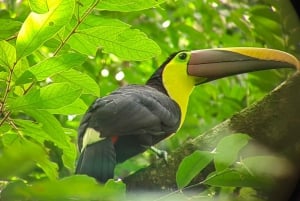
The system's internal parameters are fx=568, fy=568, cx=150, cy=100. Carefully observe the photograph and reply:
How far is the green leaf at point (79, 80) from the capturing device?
2.20 feet

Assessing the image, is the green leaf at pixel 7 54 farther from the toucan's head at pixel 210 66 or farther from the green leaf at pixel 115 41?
the toucan's head at pixel 210 66

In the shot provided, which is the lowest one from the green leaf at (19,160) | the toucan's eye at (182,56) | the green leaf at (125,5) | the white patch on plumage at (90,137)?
the white patch on plumage at (90,137)

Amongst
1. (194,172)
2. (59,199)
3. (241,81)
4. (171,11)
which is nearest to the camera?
(59,199)

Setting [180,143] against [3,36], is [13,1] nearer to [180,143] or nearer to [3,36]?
[3,36]

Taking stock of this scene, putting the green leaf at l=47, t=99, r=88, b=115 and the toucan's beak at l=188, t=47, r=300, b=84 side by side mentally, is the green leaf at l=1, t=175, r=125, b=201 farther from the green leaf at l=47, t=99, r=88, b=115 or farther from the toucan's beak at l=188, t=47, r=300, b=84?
the toucan's beak at l=188, t=47, r=300, b=84

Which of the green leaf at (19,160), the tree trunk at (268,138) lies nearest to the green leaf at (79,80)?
the tree trunk at (268,138)

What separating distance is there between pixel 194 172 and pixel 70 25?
0.23 m

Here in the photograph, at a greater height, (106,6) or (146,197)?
(106,6)

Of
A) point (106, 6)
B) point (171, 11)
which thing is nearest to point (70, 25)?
point (106, 6)

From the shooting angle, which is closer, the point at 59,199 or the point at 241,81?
the point at 59,199

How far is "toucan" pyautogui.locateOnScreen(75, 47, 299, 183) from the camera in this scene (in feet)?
2.19

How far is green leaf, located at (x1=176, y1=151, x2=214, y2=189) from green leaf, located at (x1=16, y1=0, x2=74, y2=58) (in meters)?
0.21

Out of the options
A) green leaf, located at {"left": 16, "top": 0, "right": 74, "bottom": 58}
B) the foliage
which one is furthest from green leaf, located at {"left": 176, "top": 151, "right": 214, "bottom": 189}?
green leaf, located at {"left": 16, "top": 0, "right": 74, "bottom": 58}

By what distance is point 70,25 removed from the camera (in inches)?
26.4
